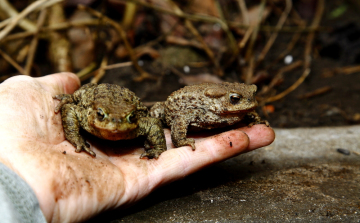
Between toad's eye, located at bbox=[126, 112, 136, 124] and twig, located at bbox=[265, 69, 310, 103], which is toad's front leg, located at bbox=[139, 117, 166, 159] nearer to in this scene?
toad's eye, located at bbox=[126, 112, 136, 124]

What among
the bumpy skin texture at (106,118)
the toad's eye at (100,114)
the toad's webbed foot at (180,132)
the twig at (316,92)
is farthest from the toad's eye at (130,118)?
the twig at (316,92)

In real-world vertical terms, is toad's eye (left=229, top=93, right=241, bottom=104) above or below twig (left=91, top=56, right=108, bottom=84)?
below

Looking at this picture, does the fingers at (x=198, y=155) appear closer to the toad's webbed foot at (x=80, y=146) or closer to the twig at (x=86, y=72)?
the toad's webbed foot at (x=80, y=146)

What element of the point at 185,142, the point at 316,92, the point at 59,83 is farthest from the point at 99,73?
the point at 316,92

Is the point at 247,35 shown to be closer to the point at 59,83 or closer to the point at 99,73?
the point at 99,73

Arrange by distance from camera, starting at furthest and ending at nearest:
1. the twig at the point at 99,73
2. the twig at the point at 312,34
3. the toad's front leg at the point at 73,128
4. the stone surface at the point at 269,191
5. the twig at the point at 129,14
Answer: the twig at the point at 312,34 < the twig at the point at 129,14 < the twig at the point at 99,73 < the toad's front leg at the point at 73,128 < the stone surface at the point at 269,191

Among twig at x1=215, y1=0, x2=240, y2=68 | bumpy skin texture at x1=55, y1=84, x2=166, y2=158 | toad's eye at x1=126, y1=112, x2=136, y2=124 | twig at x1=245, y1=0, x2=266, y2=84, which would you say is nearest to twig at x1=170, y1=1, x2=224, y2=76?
twig at x1=215, y1=0, x2=240, y2=68
